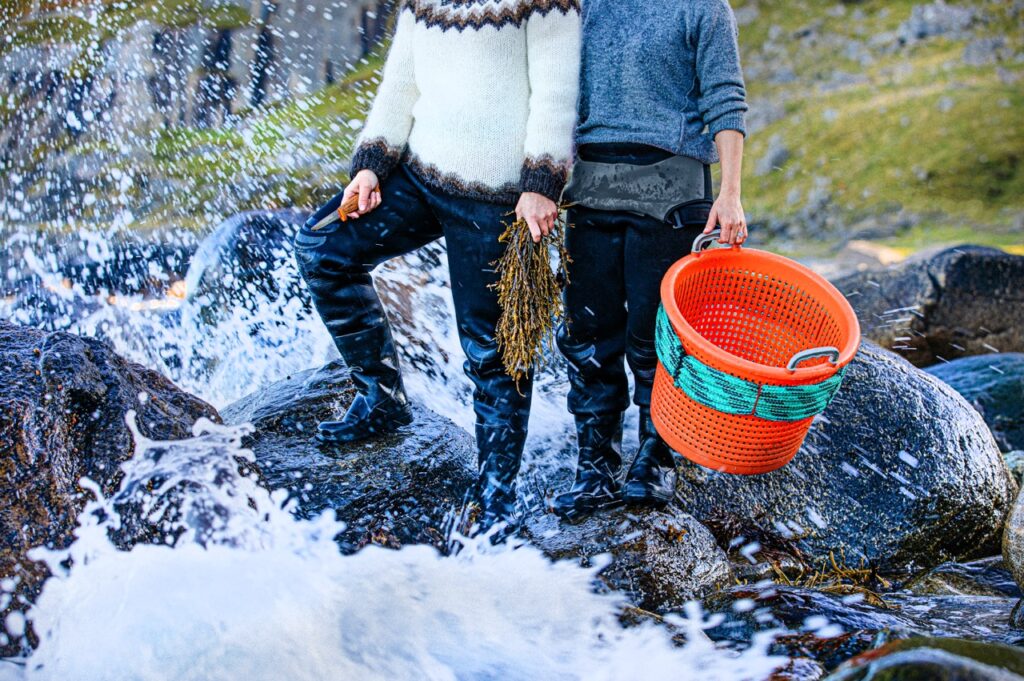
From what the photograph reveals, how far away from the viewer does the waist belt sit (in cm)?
290

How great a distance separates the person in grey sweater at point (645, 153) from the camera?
282cm

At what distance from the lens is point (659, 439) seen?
3326 mm

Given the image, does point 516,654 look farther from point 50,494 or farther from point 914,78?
point 914,78

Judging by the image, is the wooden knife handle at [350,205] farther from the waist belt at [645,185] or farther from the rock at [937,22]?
the rock at [937,22]

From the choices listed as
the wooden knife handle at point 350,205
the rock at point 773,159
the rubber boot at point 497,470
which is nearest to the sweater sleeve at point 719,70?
the wooden knife handle at point 350,205

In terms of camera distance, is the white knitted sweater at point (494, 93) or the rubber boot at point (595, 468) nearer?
the white knitted sweater at point (494, 93)

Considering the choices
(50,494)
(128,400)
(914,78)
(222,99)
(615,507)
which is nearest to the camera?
(50,494)

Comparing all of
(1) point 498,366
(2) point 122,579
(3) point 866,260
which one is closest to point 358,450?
(1) point 498,366

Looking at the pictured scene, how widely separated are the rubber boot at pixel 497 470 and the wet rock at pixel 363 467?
19 cm

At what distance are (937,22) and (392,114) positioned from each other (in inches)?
782

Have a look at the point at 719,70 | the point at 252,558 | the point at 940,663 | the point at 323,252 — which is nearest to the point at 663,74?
the point at 719,70

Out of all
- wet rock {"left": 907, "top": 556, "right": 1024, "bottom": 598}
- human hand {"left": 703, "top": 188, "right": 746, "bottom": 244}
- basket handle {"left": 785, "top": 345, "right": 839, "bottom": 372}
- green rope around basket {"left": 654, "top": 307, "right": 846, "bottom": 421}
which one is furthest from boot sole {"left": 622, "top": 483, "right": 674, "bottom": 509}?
wet rock {"left": 907, "top": 556, "right": 1024, "bottom": 598}

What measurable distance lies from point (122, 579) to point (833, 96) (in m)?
18.6

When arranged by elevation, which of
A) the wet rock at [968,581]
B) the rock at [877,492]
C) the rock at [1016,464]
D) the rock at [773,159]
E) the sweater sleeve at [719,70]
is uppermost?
the sweater sleeve at [719,70]
